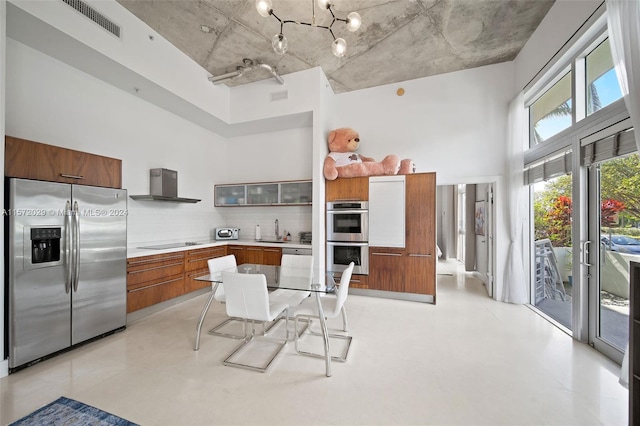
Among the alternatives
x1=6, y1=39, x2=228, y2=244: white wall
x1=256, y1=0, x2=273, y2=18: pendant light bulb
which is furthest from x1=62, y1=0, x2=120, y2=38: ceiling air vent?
x1=256, y1=0, x2=273, y2=18: pendant light bulb

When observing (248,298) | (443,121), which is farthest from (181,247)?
(443,121)

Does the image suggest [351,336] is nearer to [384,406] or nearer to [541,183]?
[384,406]

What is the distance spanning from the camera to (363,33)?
11.2ft

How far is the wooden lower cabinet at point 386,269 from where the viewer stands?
13.4ft

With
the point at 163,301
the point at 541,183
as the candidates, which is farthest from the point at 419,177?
the point at 163,301

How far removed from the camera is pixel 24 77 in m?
2.66

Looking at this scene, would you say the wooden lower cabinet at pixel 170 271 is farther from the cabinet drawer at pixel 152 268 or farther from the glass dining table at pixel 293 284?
the glass dining table at pixel 293 284

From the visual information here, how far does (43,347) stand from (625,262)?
528 cm

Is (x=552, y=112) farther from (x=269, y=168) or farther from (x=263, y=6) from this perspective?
(x=269, y=168)

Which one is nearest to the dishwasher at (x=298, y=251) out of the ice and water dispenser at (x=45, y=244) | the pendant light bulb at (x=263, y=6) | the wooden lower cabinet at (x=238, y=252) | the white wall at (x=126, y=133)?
the wooden lower cabinet at (x=238, y=252)

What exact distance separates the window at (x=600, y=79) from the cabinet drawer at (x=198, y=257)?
5233 millimetres

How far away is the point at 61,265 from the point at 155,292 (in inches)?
46.5

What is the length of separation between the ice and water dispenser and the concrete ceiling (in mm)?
2767

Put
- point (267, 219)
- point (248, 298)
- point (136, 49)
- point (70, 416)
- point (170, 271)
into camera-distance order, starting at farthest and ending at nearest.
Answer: point (267, 219), point (170, 271), point (136, 49), point (248, 298), point (70, 416)
